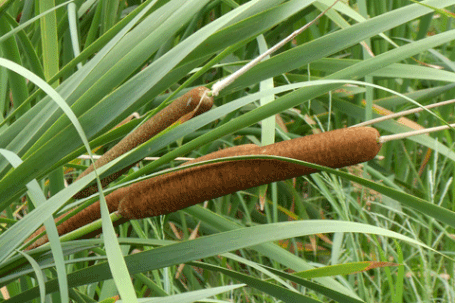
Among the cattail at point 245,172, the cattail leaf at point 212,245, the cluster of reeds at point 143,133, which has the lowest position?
the cattail leaf at point 212,245

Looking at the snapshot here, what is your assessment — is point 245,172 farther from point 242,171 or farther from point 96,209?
point 96,209

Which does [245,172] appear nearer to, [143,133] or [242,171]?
[242,171]

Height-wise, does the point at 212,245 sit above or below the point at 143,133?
below

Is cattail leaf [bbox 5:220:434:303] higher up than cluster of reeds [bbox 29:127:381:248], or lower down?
lower down

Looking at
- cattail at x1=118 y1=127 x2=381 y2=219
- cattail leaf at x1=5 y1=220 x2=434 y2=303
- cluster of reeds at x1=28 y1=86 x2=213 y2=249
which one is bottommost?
cattail leaf at x1=5 y1=220 x2=434 y2=303

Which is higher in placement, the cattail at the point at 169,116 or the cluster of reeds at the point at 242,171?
the cattail at the point at 169,116

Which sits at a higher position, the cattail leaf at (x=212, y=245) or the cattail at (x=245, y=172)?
the cattail at (x=245, y=172)

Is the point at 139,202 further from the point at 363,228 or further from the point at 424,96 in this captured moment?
the point at 424,96

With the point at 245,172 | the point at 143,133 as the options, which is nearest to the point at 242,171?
the point at 245,172

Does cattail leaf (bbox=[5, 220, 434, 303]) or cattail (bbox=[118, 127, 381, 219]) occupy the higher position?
cattail (bbox=[118, 127, 381, 219])
